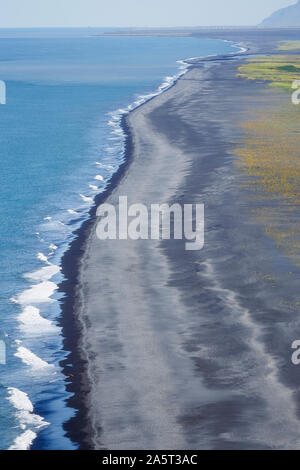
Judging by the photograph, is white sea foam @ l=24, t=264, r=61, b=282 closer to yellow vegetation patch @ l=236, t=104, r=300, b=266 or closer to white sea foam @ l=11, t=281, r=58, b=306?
white sea foam @ l=11, t=281, r=58, b=306

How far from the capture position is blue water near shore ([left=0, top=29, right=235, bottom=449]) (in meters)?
25.0

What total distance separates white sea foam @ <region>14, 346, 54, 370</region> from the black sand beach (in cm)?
86

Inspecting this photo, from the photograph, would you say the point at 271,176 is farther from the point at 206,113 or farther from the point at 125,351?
the point at 206,113

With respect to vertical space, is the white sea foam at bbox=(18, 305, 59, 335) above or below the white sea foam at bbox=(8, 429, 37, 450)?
above

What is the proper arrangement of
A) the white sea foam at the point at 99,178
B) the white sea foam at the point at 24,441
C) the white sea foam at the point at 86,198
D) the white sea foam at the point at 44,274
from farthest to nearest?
the white sea foam at the point at 99,178
the white sea foam at the point at 86,198
the white sea foam at the point at 44,274
the white sea foam at the point at 24,441

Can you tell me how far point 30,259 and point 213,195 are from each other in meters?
13.6

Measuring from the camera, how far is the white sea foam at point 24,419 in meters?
22.7

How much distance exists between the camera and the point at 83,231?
44.0 metres

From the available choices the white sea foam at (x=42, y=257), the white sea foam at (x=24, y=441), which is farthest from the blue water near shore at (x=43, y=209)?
the white sea foam at (x=42, y=257)

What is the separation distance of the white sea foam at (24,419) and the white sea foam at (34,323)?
15.5ft

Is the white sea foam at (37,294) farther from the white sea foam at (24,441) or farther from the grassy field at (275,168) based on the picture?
the white sea foam at (24,441)

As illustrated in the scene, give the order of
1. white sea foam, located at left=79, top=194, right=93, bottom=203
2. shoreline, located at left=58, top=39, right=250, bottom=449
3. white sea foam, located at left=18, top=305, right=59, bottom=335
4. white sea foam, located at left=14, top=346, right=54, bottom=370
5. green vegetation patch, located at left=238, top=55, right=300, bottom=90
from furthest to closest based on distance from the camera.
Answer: green vegetation patch, located at left=238, top=55, right=300, bottom=90 < white sea foam, located at left=79, top=194, right=93, bottom=203 < white sea foam, located at left=18, top=305, right=59, bottom=335 < white sea foam, located at left=14, top=346, right=54, bottom=370 < shoreline, located at left=58, top=39, right=250, bottom=449

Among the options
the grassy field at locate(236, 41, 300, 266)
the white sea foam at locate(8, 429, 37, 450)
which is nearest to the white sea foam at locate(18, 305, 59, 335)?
the white sea foam at locate(8, 429, 37, 450)
